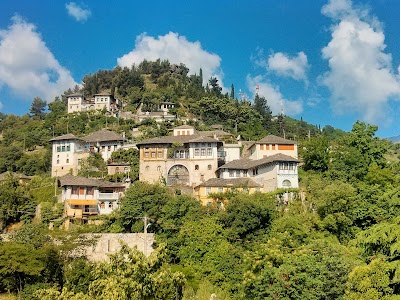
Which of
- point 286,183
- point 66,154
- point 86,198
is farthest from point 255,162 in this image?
point 66,154

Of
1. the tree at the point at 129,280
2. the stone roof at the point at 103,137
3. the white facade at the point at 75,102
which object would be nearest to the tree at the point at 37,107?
the white facade at the point at 75,102

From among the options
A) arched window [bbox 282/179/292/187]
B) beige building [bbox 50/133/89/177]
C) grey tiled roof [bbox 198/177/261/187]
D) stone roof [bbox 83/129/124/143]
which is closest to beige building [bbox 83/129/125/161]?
stone roof [bbox 83/129/124/143]

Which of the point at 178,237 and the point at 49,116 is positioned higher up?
the point at 49,116

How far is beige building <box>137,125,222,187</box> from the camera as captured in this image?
51.5 m

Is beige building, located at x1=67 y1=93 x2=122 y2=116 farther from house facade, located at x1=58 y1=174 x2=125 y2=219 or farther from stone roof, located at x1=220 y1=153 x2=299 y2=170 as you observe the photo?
stone roof, located at x1=220 y1=153 x2=299 y2=170

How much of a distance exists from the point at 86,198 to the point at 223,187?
1410 centimetres

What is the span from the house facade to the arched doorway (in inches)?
241

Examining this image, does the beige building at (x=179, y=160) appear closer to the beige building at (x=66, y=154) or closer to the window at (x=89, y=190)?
the window at (x=89, y=190)

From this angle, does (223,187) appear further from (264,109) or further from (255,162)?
(264,109)

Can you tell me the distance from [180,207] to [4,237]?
1512 centimetres

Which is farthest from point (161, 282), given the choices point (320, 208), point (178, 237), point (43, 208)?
point (43, 208)

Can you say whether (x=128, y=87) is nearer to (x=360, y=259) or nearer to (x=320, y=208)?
(x=320, y=208)

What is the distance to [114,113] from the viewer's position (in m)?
87.4

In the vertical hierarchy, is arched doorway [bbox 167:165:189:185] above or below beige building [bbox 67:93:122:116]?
below
